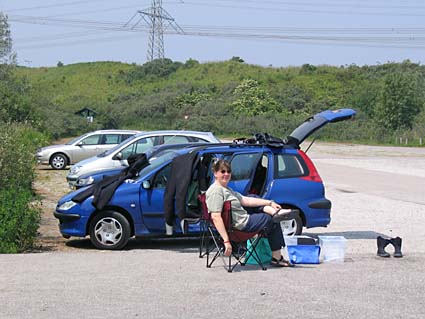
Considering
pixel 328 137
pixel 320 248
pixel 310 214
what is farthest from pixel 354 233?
pixel 328 137

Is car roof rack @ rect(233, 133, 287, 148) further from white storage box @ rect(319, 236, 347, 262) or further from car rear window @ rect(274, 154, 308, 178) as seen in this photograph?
white storage box @ rect(319, 236, 347, 262)

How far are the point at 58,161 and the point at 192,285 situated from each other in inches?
802

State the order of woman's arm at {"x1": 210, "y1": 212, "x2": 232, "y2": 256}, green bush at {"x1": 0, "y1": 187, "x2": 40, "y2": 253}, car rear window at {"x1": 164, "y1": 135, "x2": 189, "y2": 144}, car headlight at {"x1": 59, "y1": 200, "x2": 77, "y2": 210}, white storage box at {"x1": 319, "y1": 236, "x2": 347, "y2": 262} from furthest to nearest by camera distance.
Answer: car rear window at {"x1": 164, "y1": 135, "x2": 189, "y2": 144}
car headlight at {"x1": 59, "y1": 200, "x2": 77, "y2": 210}
green bush at {"x1": 0, "y1": 187, "x2": 40, "y2": 253}
white storage box at {"x1": 319, "y1": 236, "x2": 347, "y2": 262}
woman's arm at {"x1": 210, "y1": 212, "x2": 232, "y2": 256}

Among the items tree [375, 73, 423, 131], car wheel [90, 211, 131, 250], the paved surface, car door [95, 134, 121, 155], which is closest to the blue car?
car wheel [90, 211, 131, 250]

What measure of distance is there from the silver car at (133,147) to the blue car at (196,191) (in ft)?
25.5

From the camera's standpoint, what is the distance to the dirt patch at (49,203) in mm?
11762

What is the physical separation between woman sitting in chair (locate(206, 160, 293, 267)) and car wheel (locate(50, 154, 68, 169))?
19.2m

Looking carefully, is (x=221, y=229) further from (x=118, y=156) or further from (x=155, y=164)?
(x=118, y=156)

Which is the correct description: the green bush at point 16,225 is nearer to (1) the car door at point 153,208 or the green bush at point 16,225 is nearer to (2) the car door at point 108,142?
(1) the car door at point 153,208

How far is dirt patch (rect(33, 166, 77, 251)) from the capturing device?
11762mm

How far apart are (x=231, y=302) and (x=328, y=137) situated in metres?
61.2

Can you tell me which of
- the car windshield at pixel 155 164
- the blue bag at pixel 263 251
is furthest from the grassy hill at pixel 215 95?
the blue bag at pixel 263 251

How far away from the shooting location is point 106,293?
7.84m

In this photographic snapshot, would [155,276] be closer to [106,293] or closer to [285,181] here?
[106,293]
